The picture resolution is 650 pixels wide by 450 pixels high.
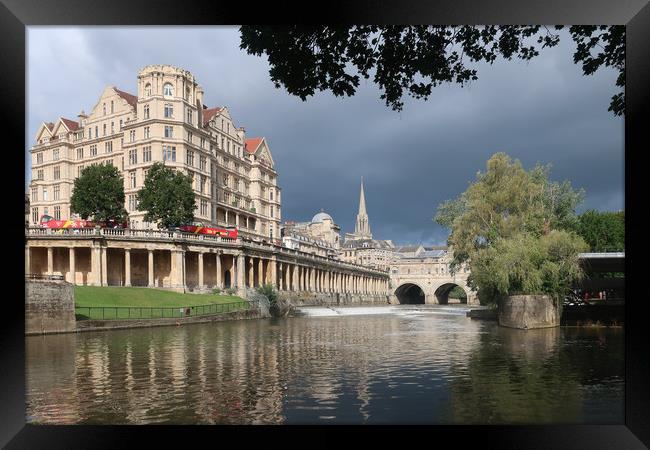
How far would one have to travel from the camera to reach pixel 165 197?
182ft

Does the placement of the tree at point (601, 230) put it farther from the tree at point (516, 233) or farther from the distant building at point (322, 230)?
the distant building at point (322, 230)

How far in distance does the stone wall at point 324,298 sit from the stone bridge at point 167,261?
265 millimetres

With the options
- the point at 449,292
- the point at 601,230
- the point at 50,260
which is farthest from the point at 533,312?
the point at 449,292

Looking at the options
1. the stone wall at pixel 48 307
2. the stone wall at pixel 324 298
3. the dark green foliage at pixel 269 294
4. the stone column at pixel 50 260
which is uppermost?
the stone column at pixel 50 260

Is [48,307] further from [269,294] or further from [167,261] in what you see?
[167,261]

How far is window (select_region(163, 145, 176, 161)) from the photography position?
64.6 m

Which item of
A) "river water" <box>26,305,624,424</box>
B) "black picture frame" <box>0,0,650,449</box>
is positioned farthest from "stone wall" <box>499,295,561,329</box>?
"black picture frame" <box>0,0,650,449</box>

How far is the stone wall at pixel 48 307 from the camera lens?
26.2 m

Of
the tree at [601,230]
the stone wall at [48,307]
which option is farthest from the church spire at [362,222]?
the stone wall at [48,307]

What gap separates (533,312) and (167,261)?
35276mm

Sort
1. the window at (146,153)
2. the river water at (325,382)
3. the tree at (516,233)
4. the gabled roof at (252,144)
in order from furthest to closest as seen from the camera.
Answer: the gabled roof at (252,144)
the window at (146,153)
the tree at (516,233)
the river water at (325,382)

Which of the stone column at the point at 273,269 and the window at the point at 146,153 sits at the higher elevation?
the window at the point at 146,153

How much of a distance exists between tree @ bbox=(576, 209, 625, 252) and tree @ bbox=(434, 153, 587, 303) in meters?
8.35

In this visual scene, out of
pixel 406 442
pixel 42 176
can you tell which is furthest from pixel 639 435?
pixel 42 176
